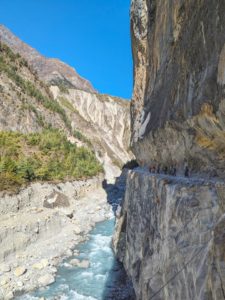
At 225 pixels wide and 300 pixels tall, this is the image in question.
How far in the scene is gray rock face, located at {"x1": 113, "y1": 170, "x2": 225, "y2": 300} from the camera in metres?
4.58

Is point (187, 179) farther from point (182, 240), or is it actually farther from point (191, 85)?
point (191, 85)

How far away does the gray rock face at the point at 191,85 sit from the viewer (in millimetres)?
7386

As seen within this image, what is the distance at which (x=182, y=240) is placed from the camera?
7.46 meters

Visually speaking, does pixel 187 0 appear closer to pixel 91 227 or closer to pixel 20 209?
pixel 20 209

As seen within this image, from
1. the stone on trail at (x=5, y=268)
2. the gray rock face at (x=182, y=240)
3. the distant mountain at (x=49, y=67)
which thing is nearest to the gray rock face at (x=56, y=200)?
the stone on trail at (x=5, y=268)

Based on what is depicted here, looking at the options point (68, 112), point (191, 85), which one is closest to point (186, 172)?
point (191, 85)

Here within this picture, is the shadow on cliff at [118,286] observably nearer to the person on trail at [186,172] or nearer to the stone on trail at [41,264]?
the stone on trail at [41,264]

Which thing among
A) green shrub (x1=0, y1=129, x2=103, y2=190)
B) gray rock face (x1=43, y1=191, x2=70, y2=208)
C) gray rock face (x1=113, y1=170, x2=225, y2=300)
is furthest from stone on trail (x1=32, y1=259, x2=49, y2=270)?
gray rock face (x1=43, y1=191, x2=70, y2=208)

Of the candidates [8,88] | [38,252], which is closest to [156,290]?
[38,252]

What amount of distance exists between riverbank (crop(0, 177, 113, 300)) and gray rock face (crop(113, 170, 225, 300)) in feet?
18.4

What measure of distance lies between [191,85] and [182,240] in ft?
13.8

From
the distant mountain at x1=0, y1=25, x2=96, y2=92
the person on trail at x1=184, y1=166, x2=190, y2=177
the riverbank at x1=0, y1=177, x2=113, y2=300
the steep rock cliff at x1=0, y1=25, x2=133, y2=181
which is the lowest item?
the riverbank at x1=0, y1=177, x2=113, y2=300

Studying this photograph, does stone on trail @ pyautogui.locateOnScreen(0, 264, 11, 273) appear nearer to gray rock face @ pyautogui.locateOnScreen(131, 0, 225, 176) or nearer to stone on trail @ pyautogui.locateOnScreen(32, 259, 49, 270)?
stone on trail @ pyautogui.locateOnScreen(32, 259, 49, 270)

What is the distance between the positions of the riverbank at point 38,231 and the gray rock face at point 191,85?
7.92m
